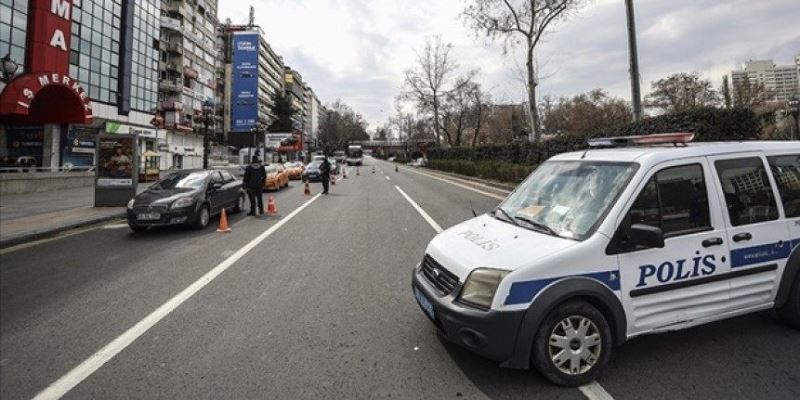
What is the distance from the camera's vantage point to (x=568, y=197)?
149 inches

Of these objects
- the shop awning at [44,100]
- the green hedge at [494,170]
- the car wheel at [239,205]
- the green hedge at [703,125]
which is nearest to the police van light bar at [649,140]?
the green hedge at [703,125]

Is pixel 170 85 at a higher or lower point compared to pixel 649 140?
higher

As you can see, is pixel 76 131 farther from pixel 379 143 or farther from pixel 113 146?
pixel 379 143

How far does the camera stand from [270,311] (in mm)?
4613

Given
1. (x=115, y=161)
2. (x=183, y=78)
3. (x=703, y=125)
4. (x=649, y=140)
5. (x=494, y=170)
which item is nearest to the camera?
(x=649, y=140)

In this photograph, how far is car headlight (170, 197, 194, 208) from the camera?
9680 mm

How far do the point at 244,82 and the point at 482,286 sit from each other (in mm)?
94719

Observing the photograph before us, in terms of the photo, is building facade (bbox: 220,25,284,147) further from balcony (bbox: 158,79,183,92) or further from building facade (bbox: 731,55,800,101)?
building facade (bbox: 731,55,800,101)

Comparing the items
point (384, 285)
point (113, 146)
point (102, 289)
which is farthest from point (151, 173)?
point (384, 285)

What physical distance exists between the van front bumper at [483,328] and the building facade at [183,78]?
169ft

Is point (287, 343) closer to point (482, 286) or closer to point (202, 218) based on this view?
point (482, 286)

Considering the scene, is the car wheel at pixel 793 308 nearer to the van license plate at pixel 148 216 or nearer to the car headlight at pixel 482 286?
the car headlight at pixel 482 286

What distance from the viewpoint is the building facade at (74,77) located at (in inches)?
961

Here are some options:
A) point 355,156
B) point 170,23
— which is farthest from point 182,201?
point 355,156
